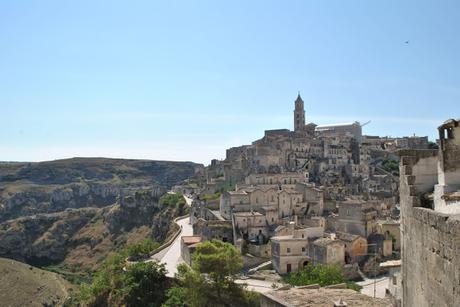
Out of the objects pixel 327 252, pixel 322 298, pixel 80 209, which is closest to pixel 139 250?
pixel 327 252

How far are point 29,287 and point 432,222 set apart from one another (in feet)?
266

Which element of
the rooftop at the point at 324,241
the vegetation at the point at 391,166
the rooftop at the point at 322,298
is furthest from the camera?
the vegetation at the point at 391,166

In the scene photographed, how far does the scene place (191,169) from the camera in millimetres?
185250

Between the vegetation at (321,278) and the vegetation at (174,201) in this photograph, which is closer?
the vegetation at (321,278)

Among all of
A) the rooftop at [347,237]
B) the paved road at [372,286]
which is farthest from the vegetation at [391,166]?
the paved road at [372,286]

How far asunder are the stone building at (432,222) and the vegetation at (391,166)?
73.3m

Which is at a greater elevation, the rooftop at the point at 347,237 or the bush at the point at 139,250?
the rooftop at the point at 347,237

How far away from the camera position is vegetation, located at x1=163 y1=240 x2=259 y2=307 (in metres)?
34.5

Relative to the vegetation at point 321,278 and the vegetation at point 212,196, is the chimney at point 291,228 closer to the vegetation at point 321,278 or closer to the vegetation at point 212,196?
the vegetation at point 321,278

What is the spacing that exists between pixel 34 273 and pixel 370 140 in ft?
231

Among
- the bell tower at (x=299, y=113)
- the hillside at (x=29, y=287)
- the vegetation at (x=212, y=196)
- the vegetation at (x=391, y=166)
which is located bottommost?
the hillside at (x=29, y=287)

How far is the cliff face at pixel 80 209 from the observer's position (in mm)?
97438

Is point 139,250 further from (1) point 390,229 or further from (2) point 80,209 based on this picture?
(2) point 80,209

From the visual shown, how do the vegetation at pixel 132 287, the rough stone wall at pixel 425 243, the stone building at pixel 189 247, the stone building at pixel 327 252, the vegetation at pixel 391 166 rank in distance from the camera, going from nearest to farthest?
1. the rough stone wall at pixel 425 243
2. the vegetation at pixel 132 287
3. the stone building at pixel 327 252
4. the stone building at pixel 189 247
5. the vegetation at pixel 391 166
